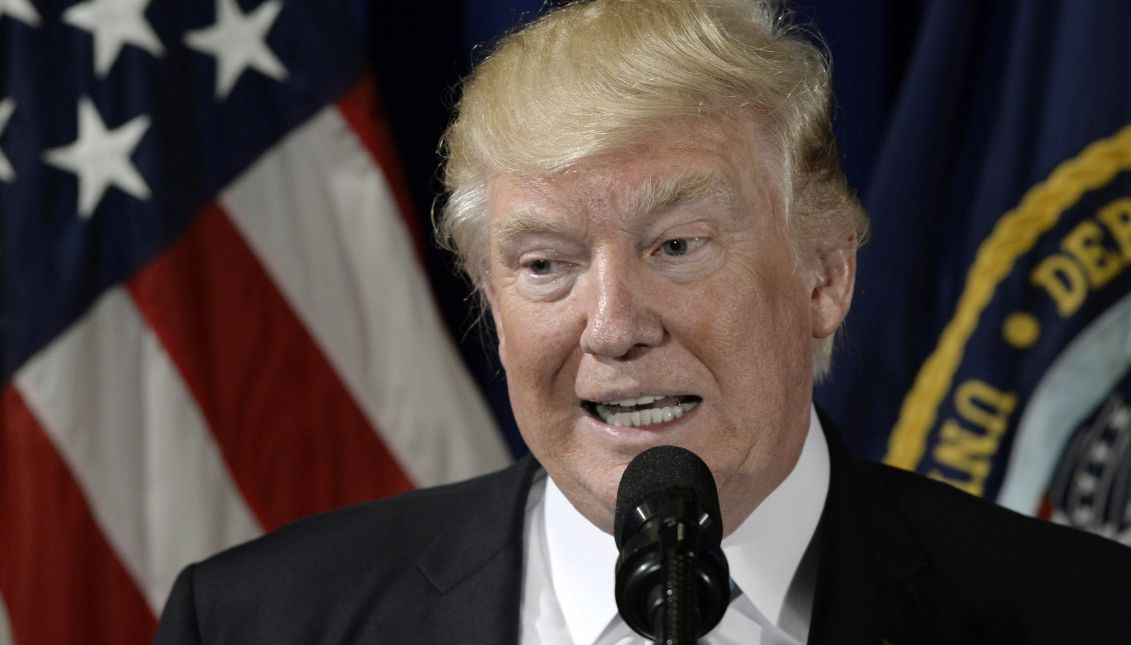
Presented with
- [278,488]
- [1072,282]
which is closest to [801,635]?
[1072,282]

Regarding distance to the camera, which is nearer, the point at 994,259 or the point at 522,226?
the point at 522,226

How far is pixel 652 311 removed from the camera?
4.62 ft

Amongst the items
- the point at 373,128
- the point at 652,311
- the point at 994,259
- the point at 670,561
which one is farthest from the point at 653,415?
the point at 373,128

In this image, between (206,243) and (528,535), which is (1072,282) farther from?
(206,243)

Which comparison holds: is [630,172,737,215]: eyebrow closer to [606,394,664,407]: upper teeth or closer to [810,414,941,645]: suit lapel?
[606,394,664,407]: upper teeth

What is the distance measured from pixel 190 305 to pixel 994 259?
4.83 feet

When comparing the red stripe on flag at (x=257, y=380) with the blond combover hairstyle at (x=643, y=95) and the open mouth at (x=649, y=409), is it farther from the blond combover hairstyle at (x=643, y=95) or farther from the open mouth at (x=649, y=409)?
the open mouth at (x=649, y=409)

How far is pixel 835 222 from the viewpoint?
5.26 feet

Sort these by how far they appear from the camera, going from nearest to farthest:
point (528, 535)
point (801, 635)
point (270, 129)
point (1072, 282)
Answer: point (801, 635) < point (528, 535) < point (1072, 282) < point (270, 129)

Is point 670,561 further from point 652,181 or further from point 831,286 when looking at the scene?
point 831,286

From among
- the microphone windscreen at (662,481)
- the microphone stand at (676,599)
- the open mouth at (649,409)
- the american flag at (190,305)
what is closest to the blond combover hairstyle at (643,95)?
the open mouth at (649,409)

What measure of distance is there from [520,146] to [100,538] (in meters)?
1.39

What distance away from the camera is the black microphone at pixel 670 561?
35.4 inches

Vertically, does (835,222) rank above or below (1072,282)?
above
